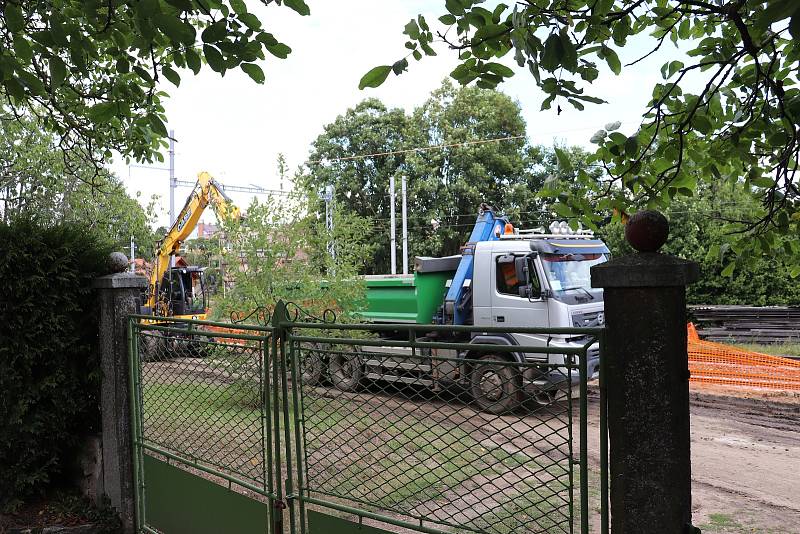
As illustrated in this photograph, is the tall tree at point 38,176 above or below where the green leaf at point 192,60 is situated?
above

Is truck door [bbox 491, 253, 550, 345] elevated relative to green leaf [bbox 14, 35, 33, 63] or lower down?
lower down

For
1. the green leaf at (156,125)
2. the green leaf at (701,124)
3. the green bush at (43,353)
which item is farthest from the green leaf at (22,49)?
the green leaf at (701,124)

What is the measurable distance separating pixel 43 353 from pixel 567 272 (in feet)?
23.9

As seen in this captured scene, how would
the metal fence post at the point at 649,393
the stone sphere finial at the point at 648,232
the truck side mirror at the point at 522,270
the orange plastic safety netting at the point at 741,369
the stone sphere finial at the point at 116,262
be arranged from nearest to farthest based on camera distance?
1. the metal fence post at the point at 649,393
2. the stone sphere finial at the point at 648,232
3. the stone sphere finial at the point at 116,262
4. the truck side mirror at the point at 522,270
5. the orange plastic safety netting at the point at 741,369

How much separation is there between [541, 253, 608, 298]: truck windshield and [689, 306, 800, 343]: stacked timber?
8.34 m

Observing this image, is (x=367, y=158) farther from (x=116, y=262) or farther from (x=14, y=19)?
(x=14, y=19)

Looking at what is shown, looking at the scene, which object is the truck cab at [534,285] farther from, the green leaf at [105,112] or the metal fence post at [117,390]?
the green leaf at [105,112]

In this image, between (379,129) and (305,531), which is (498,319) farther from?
(379,129)

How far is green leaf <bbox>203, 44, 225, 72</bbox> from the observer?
277 cm

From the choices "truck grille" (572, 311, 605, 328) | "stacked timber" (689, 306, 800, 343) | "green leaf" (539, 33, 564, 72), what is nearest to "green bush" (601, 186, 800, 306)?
"stacked timber" (689, 306, 800, 343)

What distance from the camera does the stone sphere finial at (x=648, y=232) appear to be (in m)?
2.31

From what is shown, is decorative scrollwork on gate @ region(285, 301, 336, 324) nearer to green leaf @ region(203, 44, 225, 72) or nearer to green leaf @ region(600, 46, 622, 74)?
green leaf @ region(203, 44, 225, 72)

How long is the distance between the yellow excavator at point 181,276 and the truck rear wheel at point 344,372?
11980 millimetres

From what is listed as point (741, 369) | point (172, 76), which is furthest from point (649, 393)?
point (741, 369)
